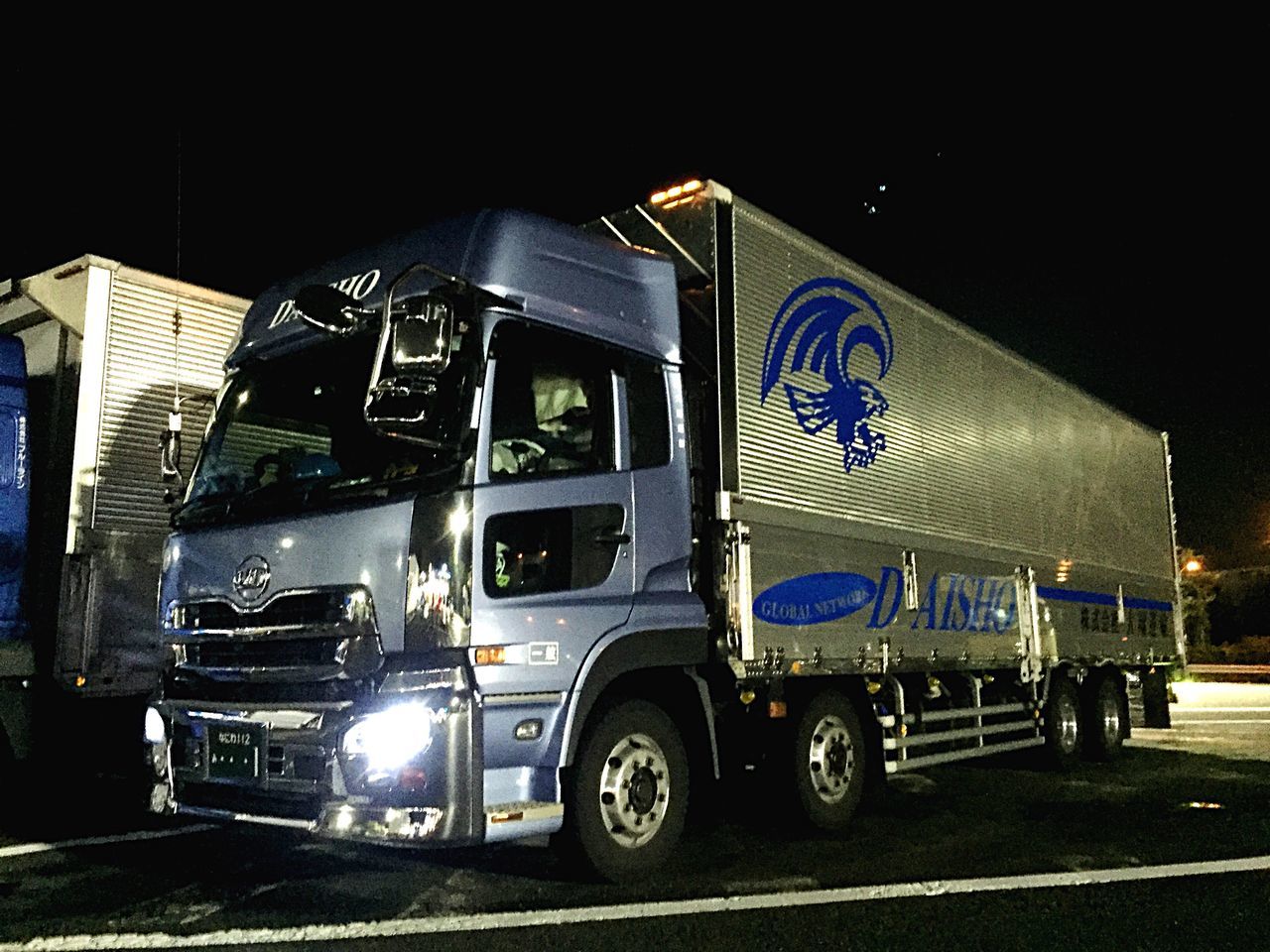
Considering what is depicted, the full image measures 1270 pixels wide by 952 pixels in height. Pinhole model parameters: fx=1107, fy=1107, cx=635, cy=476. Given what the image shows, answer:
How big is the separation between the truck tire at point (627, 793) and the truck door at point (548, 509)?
475 mm

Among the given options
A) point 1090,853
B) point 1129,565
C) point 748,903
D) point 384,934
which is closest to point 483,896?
point 384,934

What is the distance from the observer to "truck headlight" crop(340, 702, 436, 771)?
178 inches

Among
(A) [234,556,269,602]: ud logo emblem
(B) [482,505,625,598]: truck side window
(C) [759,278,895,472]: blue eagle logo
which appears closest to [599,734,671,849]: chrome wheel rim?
(B) [482,505,625,598]: truck side window

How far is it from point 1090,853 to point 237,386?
17.7ft

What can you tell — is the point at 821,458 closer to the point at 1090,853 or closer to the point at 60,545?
the point at 1090,853

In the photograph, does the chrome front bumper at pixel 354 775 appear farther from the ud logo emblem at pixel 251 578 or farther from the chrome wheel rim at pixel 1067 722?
the chrome wheel rim at pixel 1067 722

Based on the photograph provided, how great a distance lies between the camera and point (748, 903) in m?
5.03

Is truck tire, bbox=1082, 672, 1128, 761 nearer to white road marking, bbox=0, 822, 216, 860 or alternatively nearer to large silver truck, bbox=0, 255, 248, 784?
white road marking, bbox=0, 822, 216, 860

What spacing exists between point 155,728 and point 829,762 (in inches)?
154

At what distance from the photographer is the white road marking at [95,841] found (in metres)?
6.11

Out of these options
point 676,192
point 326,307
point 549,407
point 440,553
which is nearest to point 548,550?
point 440,553

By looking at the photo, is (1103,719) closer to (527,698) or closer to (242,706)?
(527,698)

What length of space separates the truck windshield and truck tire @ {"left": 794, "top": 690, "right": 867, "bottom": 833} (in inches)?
123

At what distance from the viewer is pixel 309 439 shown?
5.43 m
